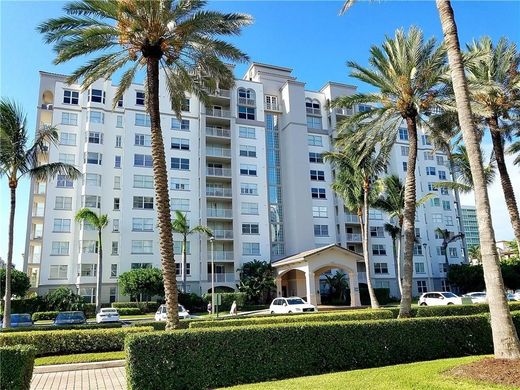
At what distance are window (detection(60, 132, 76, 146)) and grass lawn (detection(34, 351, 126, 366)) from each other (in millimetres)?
37277

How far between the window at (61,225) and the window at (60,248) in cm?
131

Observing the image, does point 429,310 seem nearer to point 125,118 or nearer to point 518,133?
point 518,133

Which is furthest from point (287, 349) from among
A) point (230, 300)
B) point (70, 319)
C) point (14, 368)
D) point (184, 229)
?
point (184, 229)

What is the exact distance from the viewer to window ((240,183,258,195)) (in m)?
52.6

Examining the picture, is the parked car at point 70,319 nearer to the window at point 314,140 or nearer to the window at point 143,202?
the window at point 143,202

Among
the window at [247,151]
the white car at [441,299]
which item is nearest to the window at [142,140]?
the window at [247,151]

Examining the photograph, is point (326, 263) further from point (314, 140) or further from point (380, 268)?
point (314, 140)

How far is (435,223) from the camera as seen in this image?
2512 inches

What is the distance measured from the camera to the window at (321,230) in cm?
5462

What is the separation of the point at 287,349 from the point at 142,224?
39.7 meters

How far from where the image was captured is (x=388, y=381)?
9.56m

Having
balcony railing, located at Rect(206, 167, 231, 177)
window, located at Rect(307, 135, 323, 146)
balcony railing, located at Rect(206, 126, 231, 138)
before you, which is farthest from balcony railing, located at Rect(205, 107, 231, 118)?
window, located at Rect(307, 135, 323, 146)

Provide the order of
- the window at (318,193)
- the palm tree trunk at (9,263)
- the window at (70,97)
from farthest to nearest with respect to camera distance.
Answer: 1. the window at (318,193)
2. the window at (70,97)
3. the palm tree trunk at (9,263)

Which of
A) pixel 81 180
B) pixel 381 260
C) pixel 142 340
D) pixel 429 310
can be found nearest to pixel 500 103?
pixel 429 310
